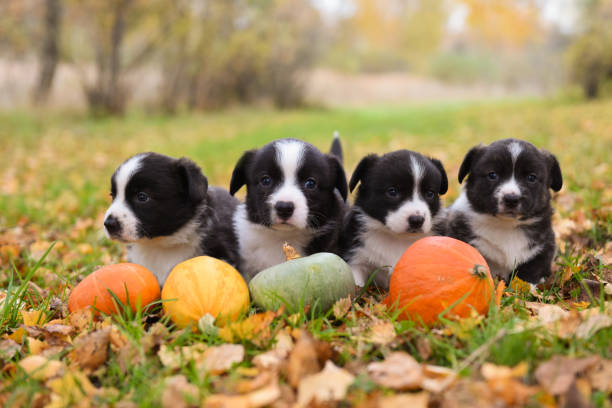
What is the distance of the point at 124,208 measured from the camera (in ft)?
10.4

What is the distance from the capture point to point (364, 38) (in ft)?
171

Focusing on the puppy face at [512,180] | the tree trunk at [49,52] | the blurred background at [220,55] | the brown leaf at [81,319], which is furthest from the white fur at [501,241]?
the tree trunk at [49,52]

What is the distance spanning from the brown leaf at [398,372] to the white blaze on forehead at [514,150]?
165 cm

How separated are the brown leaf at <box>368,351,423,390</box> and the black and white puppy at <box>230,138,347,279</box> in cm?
121

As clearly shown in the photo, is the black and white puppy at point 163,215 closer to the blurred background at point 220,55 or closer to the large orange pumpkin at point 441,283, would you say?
the large orange pumpkin at point 441,283

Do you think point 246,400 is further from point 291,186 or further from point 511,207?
point 511,207

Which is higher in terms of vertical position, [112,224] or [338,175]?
[338,175]

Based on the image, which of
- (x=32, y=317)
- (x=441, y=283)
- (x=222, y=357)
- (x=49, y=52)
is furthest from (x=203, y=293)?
(x=49, y=52)

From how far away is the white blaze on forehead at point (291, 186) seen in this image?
3.13m

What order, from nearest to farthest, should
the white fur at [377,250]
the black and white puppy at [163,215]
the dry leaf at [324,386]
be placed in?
1. the dry leaf at [324,386]
2. the black and white puppy at [163,215]
3. the white fur at [377,250]

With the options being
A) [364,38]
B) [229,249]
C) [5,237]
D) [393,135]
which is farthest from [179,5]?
[364,38]

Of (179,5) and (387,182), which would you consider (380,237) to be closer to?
(387,182)

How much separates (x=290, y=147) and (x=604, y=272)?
2.07 m

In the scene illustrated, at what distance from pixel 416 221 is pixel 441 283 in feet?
2.00
